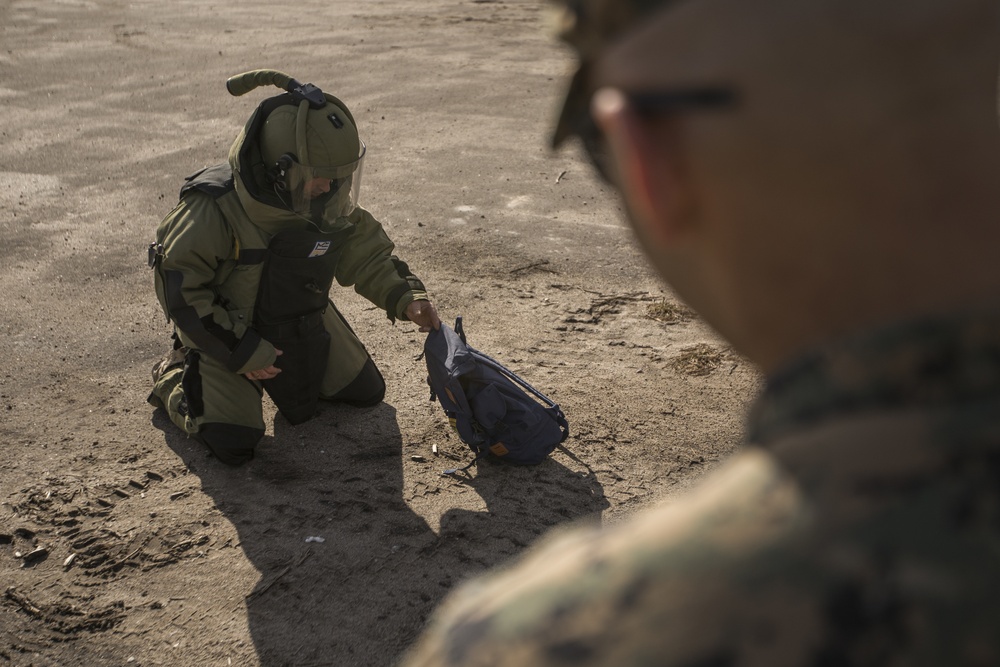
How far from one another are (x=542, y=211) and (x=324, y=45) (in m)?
5.83

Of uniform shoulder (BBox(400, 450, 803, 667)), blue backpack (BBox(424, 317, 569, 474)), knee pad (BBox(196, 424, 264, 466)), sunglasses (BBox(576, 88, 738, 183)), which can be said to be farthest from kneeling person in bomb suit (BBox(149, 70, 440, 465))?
uniform shoulder (BBox(400, 450, 803, 667))

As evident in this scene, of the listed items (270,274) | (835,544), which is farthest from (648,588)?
(270,274)

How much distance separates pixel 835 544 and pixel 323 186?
3754 millimetres

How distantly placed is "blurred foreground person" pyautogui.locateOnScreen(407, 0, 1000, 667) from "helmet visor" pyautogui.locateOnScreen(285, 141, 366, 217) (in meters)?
3.43

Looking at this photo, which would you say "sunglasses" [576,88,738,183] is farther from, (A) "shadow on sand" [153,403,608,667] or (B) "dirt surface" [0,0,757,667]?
(A) "shadow on sand" [153,403,608,667]

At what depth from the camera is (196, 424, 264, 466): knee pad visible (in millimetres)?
4309

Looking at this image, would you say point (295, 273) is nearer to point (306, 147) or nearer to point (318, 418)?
point (306, 147)

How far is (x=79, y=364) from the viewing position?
5.06 m

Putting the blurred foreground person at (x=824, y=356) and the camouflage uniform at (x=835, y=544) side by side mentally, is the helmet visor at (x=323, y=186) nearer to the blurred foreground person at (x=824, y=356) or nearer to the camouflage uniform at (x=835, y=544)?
the blurred foreground person at (x=824, y=356)

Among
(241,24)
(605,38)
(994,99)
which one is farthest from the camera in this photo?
(241,24)

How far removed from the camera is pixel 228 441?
431 cm

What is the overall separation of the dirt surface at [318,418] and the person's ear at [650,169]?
1.61m

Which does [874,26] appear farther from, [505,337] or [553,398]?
[505,337]

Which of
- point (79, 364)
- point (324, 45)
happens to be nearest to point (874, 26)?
point (79, 364)
